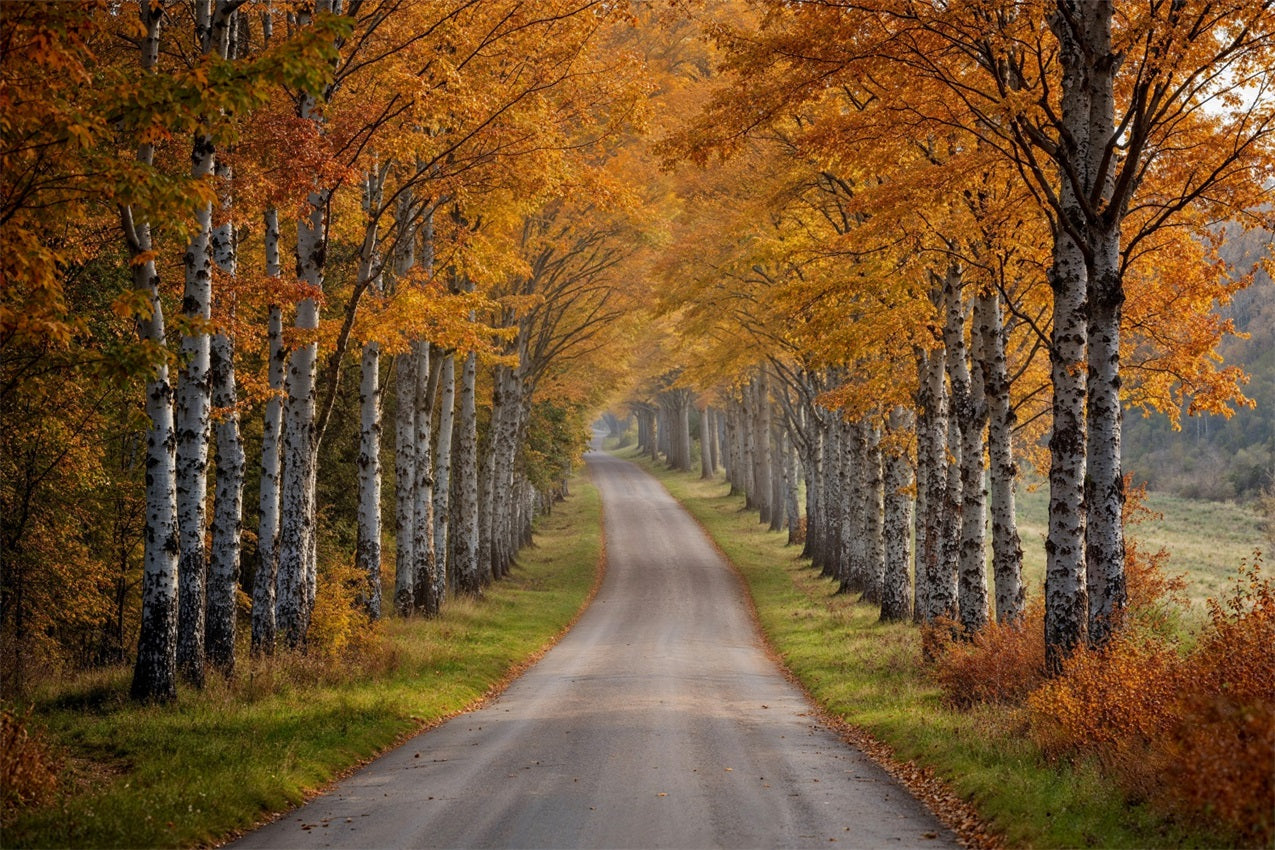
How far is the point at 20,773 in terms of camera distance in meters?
8.16

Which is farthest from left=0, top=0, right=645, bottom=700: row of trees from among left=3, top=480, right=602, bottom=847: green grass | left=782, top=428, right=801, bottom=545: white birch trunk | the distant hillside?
the distant hillside

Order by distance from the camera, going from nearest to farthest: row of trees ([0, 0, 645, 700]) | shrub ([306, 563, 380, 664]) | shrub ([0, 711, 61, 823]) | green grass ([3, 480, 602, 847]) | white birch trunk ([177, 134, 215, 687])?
shrub ([0, 711, 61, 823])
green grass ([3, 480, 602, 847])
row of trees ([0, 0, 645, 700])
white birch trunk ([177, 134, 215, 687])
shrub ([306, 563, 380, 664])

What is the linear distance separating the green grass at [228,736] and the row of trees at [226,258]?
844 mm

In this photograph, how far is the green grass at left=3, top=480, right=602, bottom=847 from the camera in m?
8.22

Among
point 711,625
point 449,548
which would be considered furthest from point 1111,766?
point 449,548

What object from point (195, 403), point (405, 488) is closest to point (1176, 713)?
point (195, 403)

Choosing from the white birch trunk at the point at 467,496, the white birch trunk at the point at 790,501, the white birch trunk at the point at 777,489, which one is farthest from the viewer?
the white birch trunk at the point at 777,489

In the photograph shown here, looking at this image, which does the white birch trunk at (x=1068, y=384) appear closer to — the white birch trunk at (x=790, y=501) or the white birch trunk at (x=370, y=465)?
the white birch trunk at (x=370, y=465)

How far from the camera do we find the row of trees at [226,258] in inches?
351

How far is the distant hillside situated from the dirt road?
61602mm

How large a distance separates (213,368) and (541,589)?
20816 millimetres

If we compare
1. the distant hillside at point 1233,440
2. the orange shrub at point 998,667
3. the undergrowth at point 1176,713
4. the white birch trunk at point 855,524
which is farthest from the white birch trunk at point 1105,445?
the distant hillside at point 1233,440

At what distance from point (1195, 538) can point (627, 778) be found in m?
52.0

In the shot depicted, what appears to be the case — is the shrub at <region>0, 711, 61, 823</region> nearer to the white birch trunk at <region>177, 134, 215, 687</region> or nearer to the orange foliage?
→ the white birch trunk at <region>177, 134, 215, 687</region>
